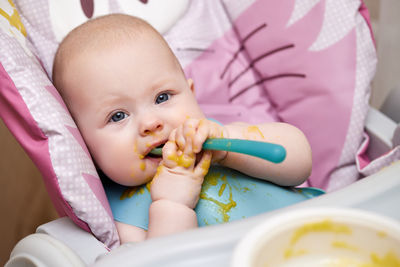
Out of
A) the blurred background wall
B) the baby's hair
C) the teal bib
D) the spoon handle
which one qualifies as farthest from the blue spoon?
the blurred background wall

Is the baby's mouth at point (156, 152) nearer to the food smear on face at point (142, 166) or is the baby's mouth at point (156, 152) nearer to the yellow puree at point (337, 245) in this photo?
the food smear on face at point (142, 166)

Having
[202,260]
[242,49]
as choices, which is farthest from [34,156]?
[242,49]

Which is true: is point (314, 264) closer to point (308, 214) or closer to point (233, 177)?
point (308, 214)

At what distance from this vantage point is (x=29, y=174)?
1.52 meters

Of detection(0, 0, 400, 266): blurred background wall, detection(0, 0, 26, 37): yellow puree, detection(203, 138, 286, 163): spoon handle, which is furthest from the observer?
detection(0, 0, 400, 266): blurred background wall

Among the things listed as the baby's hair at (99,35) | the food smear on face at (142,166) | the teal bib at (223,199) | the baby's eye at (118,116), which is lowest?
the teal bib at (223,199)

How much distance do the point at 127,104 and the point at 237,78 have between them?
40 centimetres

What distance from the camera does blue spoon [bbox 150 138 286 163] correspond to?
443 millimetres

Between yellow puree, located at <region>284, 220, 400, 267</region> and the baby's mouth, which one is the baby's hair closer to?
the baby's mouth

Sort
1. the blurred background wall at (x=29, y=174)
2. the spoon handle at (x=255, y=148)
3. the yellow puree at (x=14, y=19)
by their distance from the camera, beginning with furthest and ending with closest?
the blurred background wall at (x=29, y=174) → the yellow puree at (x=14, y=19) → the spoon handle at (x=255, y=148)

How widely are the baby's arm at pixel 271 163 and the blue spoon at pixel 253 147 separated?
87mm

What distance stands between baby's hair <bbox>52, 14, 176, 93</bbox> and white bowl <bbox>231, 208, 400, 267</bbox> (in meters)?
0.46

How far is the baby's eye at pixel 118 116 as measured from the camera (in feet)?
2.25

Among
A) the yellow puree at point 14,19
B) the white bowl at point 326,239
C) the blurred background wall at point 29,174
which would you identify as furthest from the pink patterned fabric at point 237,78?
the blurred background wall at point 29,174
